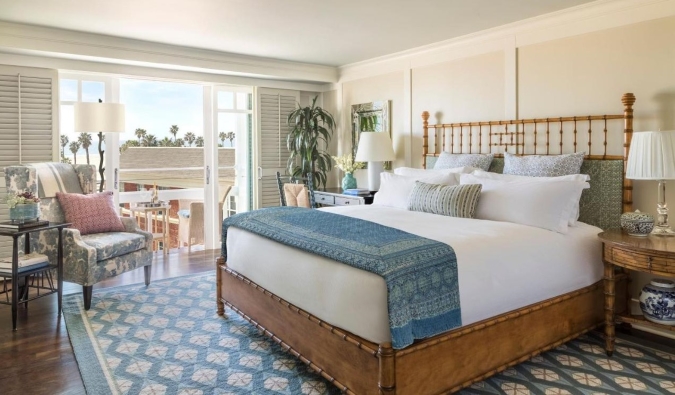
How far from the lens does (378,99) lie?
5680 mm

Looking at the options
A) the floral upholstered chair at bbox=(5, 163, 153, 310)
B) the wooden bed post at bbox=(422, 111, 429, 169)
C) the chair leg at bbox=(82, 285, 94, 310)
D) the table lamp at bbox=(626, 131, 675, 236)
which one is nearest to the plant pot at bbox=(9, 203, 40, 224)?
the floral upholstered chair at bbox=(5, 163, 153, 310)

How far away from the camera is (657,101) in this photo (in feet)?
10.6

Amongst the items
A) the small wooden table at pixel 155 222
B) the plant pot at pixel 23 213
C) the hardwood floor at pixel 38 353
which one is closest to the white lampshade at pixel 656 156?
the hardwood floor at pixel 38 353

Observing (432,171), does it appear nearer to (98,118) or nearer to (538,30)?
(538,30)

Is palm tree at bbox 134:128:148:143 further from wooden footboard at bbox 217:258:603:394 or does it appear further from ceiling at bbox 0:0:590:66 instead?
wooden footboard at bbox 217:258:603:394

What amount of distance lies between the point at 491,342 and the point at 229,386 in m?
1.40

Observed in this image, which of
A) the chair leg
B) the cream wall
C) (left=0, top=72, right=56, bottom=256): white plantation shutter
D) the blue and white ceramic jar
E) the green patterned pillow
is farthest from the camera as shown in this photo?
(left=0, top=72, right=56, bottom=256): white plantation shutter

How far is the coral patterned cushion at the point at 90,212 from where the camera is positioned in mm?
4016

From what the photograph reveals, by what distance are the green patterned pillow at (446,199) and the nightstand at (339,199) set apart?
4.03 ft

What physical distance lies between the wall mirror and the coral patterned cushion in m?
3.01

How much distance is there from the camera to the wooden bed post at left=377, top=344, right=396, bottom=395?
6.49ft

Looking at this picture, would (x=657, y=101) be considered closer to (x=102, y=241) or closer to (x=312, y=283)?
(x=312, y=283)

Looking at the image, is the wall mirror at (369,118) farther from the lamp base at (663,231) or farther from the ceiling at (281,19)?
the lamp base at (663,231)

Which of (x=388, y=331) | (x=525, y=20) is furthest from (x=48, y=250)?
(x=525, y=20)
